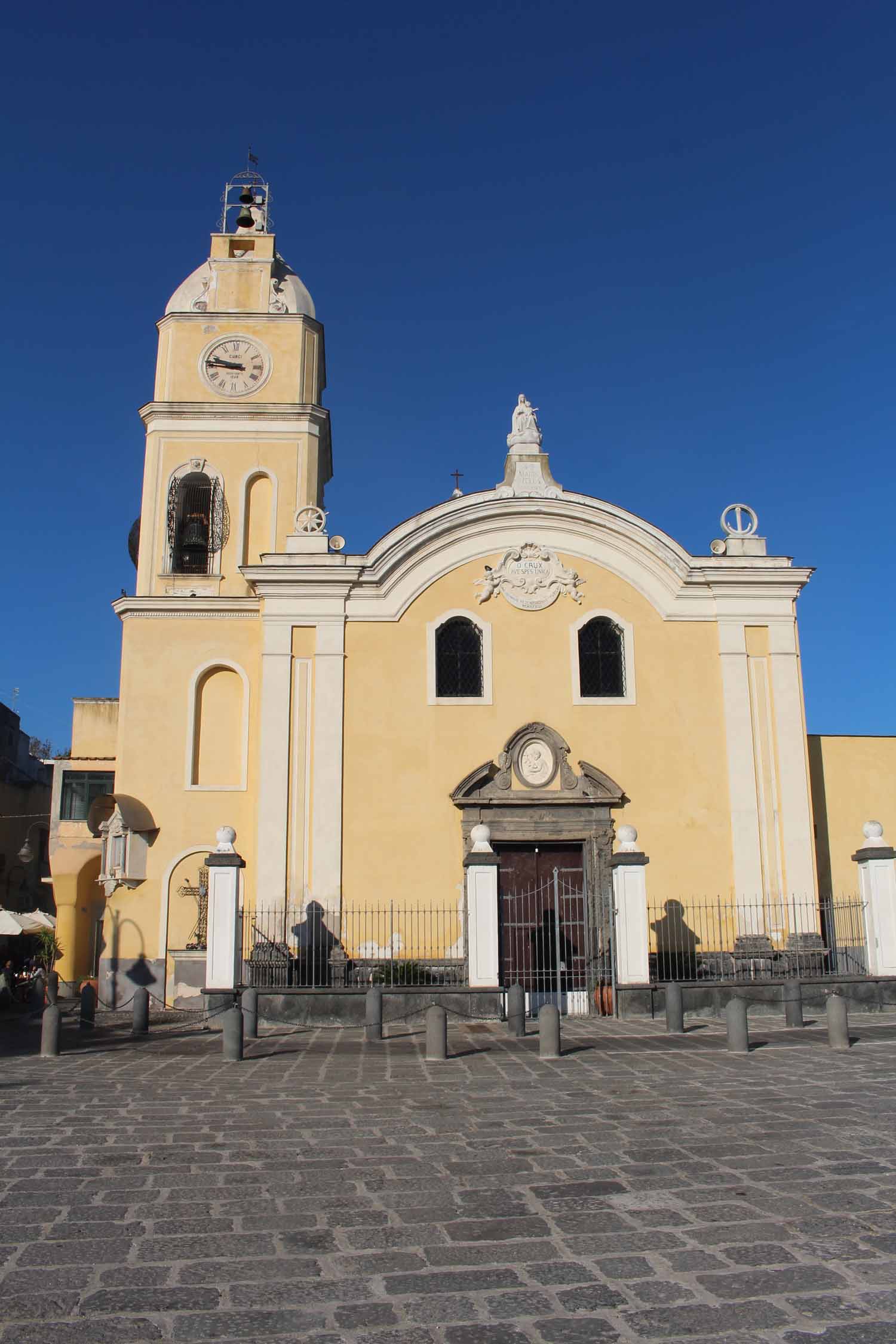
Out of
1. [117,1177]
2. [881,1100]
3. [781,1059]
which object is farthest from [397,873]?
[117,1177]

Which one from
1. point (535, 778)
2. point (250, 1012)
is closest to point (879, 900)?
point (535, 778)

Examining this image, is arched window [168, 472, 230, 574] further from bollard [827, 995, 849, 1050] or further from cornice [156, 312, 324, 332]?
bollard [827, 995, 849, 1050]

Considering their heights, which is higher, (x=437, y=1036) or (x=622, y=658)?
(x=622, y=658)

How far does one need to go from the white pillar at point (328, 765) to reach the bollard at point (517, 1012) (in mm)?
4473

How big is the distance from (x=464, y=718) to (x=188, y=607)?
5.46 m

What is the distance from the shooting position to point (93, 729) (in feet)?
79.2

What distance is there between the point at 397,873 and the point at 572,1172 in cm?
1194

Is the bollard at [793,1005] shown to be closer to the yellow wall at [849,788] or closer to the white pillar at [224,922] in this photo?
the yellow wall at [849,788]

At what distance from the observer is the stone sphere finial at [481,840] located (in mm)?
17391

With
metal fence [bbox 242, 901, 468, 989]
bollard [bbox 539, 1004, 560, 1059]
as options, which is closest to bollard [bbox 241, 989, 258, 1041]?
metal fence [bbox 242, 901, 468, 989]

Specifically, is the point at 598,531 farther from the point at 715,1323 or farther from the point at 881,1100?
the point at 715,1323

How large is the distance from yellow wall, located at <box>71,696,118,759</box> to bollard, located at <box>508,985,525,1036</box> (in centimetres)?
1209

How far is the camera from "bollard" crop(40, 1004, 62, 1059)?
1433 cm

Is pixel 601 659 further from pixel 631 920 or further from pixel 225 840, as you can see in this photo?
pixel 225 840
